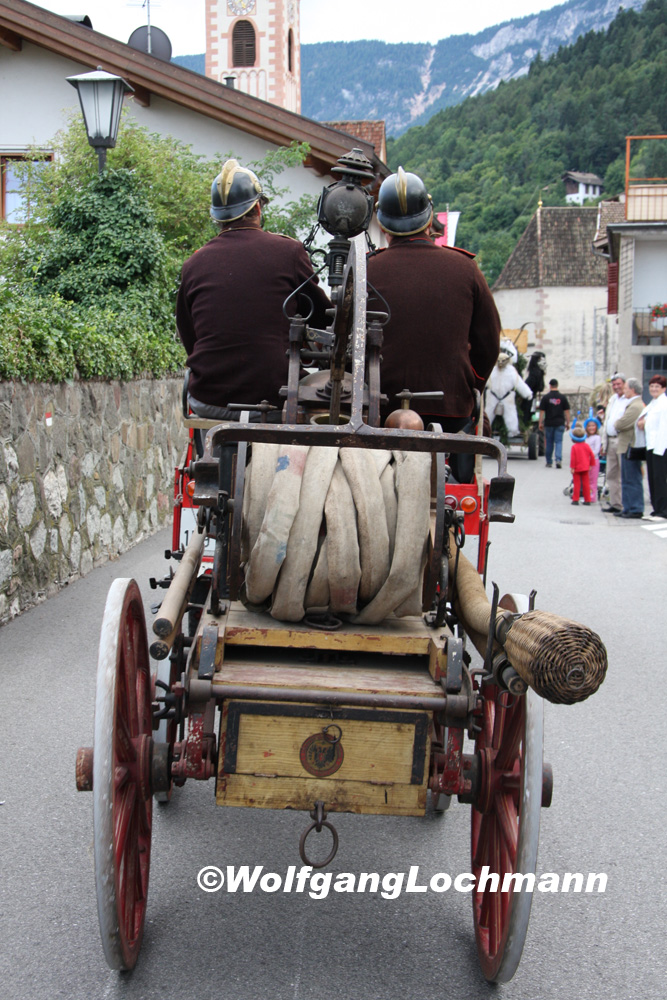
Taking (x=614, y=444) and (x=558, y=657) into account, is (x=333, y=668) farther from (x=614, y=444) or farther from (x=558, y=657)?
(x=614, y=444)

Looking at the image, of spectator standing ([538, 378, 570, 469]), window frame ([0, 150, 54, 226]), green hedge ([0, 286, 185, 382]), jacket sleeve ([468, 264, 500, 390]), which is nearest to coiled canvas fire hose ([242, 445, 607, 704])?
jacket sleeve ([468, 264, 500, 390])

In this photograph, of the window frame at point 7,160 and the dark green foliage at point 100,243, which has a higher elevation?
the window frame at point 7,160

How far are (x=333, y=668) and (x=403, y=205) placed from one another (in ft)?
8.89

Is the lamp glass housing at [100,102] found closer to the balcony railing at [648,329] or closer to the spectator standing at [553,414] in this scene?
the spectator standing at [553,414]

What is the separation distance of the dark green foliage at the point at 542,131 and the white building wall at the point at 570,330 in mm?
16569

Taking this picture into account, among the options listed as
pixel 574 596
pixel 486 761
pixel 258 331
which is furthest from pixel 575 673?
pixel 574 596

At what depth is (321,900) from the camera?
12.3ft

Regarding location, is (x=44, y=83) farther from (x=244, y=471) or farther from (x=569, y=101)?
(x=569, y=101)

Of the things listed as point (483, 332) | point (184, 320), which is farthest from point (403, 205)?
point (184, 320)

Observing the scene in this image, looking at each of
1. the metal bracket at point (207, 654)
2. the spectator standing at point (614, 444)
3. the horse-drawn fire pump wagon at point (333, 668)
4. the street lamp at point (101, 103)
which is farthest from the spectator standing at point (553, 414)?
the metal bracket at point (207, 654)

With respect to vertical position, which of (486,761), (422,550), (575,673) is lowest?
(486,761)

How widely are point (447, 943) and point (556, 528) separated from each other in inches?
407

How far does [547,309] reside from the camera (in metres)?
73.5

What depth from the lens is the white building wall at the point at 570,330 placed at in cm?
7244
